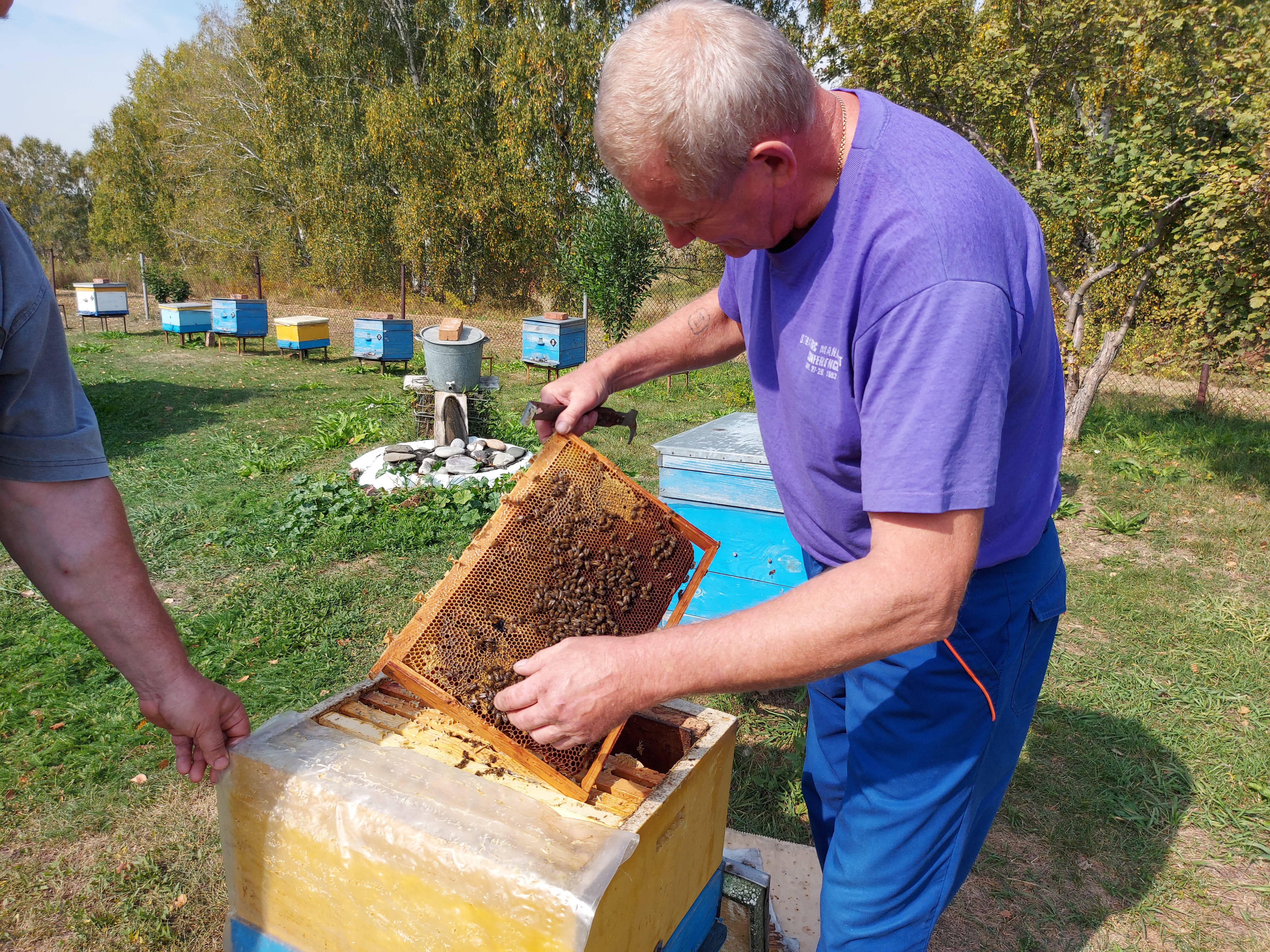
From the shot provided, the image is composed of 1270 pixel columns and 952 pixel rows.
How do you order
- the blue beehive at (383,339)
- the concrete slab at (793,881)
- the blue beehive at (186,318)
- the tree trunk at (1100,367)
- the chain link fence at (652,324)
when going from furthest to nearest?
1. the blue beehive at (186,318)
2. the blue beehive at (383,339)
3. the chain link fence at (652,324)
4. the tree trunk at (1100,367)
5. the concrete slab at (793,881)

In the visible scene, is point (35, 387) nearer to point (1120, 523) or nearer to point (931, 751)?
point (931, 751)

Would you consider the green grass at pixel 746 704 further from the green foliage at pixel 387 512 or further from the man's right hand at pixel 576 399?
the man's right hand at pixel 576 399

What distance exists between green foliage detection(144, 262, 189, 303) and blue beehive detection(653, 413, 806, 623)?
2011 cm

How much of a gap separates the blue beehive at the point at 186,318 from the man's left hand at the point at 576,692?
1691 centimetres

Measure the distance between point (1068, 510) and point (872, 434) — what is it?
6.81m

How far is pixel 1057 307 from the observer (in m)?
11.3

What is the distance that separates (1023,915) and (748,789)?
109 cm

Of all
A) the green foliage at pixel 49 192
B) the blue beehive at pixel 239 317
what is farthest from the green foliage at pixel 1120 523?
the green foliage at pixel 49 192

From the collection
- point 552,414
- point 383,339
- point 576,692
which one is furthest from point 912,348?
point 383,339

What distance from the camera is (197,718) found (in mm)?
1567

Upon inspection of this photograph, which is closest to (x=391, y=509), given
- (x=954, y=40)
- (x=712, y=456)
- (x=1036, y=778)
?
(x=712, y=456)

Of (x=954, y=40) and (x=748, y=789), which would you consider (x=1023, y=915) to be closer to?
(x=748, y=789)

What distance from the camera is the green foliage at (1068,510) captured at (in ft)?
22.7

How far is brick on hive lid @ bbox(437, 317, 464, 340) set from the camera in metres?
8.16
